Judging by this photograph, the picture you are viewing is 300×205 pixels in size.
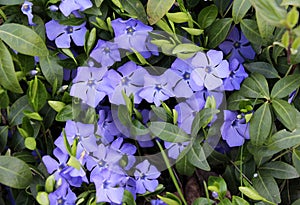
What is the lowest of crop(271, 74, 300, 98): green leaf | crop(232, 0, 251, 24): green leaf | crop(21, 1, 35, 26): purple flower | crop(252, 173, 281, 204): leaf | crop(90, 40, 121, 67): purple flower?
crop(252, 173, 281, 204): leaf

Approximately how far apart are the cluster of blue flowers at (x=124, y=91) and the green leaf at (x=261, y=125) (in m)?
0.05

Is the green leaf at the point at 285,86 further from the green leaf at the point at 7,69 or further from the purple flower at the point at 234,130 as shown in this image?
the green leaf at the point at 7,69

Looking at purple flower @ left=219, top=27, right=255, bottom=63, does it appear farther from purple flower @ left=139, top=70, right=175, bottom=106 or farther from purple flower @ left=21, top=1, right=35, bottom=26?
purple flower @ left=21, top=1, right=35, bottom=26

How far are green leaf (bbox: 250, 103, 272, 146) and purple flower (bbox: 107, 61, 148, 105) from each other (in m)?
0.27

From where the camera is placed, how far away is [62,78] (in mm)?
1242

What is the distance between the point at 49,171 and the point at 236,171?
0.46 metres

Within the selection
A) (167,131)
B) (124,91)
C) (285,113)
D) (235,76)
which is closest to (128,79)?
(124,91)

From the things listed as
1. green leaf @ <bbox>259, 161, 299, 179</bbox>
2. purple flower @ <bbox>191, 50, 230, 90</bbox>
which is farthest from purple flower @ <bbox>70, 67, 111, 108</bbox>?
green leaf @ <bbox>259, 161, 299, 179</bbox>

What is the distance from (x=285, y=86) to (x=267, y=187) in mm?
246

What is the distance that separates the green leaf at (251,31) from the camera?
4.01 feet

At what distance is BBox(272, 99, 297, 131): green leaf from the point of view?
1146 mm

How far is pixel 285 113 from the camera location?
1.15 metres

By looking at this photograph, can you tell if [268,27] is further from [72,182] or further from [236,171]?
[72,182]

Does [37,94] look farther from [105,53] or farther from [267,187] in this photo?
[267,187]
